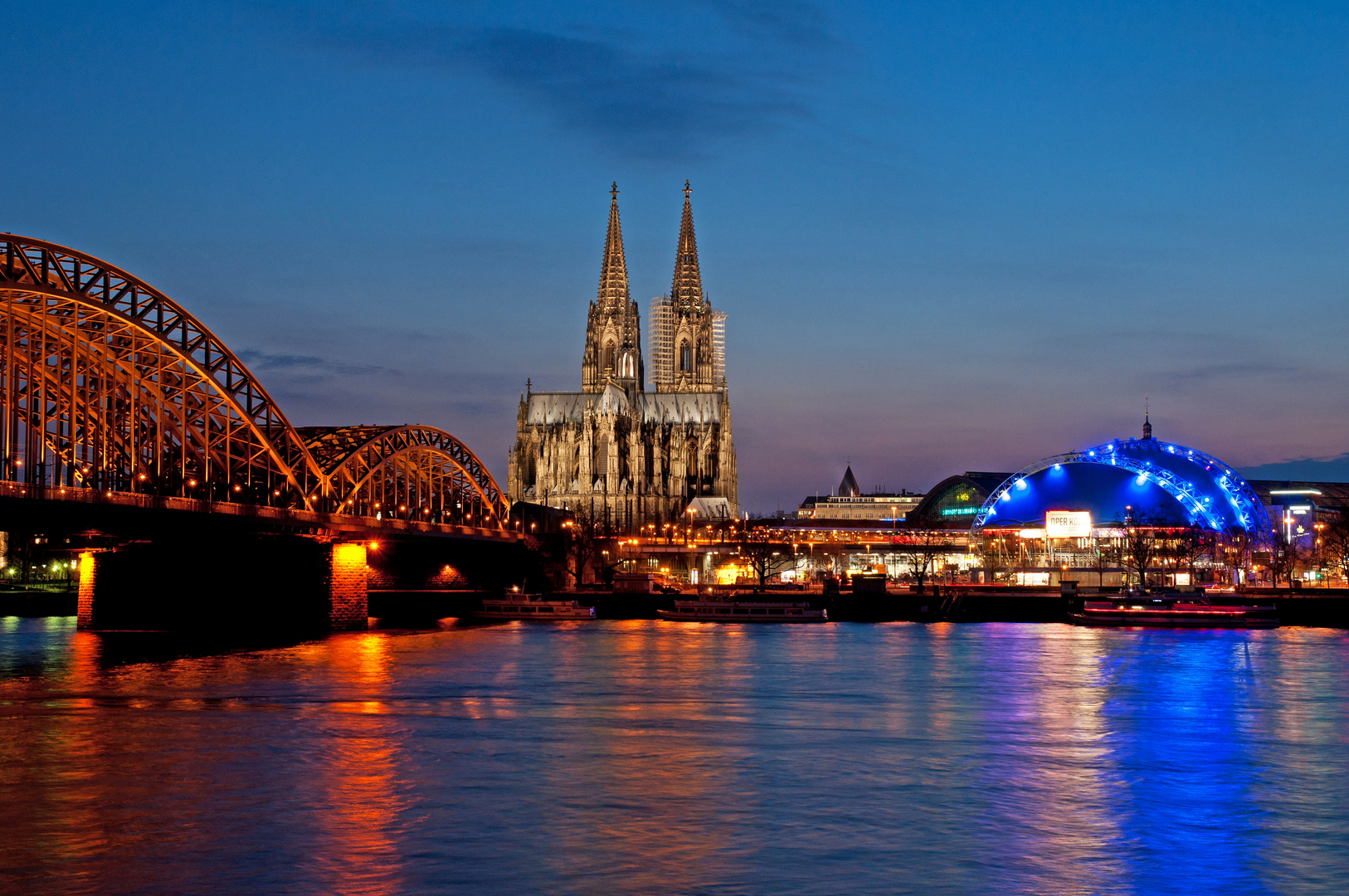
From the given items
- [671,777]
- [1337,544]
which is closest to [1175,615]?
[1337,544]

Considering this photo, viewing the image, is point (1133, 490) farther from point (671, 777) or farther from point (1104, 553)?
point (671, 777)

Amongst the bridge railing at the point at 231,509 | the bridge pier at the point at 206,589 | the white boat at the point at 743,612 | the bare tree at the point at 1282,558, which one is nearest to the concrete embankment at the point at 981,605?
the white boat at the point at 743,612

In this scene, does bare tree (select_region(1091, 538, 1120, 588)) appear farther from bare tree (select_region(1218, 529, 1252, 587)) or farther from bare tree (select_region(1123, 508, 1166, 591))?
bare tree (select_region(1218, 529, 1252, 587))

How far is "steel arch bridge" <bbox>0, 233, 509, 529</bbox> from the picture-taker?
214 ft

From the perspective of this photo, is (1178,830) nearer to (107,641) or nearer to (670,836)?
(670,836)

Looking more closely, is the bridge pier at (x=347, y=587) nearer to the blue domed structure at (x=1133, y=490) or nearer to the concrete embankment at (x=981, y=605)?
the concrete embankment at (x=981, y=605)

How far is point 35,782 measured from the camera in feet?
112

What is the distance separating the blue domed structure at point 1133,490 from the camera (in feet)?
481

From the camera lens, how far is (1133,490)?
15450cm

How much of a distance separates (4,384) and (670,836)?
49008mm

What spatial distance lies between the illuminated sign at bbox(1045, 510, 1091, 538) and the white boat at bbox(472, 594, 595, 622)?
189 feet

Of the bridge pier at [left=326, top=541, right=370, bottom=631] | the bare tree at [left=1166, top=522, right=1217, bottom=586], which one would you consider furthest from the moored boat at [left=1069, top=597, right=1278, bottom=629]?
the bridge pier at [left=326, top=541, right=370, bottom=631]

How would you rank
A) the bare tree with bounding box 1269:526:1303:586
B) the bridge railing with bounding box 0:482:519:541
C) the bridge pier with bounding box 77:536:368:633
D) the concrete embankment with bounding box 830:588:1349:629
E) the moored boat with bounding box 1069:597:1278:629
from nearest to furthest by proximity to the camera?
the bridge railing with bounding box 0:482:519:541 < the bridge pier with bounding box 77:536:368:633 < the moored boat with bounding box 1069:597:1278:629 < the concrete embankment with bounding box 830:588:1349:629 < the bare tree with bounding box 1269:526:1303:586

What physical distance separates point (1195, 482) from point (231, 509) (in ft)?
354
